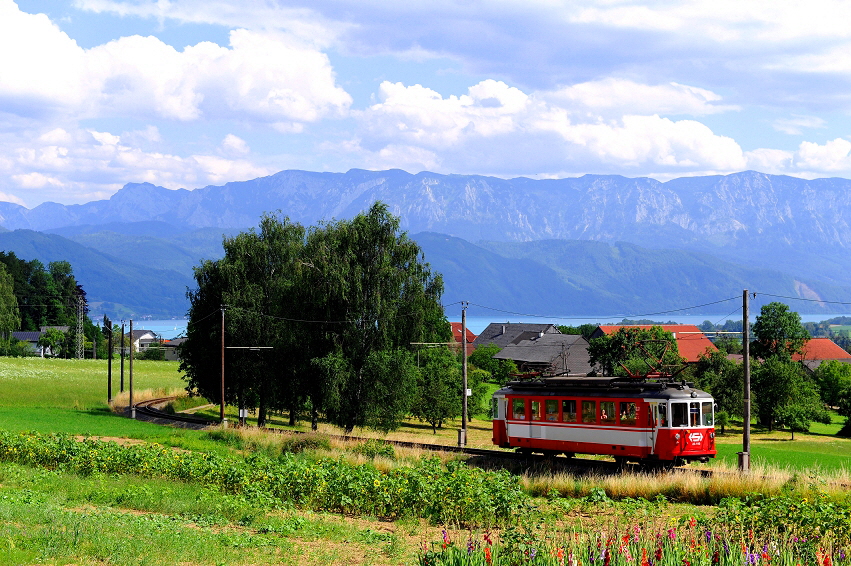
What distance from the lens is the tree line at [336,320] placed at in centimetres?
4744

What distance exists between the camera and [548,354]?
4966 inches

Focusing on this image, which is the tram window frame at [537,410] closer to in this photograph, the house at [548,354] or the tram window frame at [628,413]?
the tram window frame at [628,413]

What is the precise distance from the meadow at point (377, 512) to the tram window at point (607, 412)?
3429 mm

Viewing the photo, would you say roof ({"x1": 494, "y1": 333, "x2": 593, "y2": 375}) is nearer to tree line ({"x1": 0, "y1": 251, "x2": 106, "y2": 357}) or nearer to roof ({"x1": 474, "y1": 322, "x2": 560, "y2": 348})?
roof ({"x1": 474, "y1": 322, "x2": 560, "y2": 348})

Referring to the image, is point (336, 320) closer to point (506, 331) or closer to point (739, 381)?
point (739, 381)

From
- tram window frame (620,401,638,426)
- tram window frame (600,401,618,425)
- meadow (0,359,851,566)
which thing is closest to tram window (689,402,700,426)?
tram window frame (620,401,638,426)

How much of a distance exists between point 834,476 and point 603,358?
65.5m

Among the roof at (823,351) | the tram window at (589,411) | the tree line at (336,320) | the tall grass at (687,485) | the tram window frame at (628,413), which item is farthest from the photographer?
the roof at (823,351)

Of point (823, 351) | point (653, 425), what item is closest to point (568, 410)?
point (653, 425)

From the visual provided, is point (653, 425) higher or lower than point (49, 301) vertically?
lower

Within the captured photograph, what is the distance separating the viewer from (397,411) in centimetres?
4800

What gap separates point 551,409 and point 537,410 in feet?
2.37

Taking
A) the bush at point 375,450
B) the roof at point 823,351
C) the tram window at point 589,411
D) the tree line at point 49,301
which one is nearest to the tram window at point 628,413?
the tram window at point 589,411

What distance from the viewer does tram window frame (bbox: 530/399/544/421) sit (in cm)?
3347
